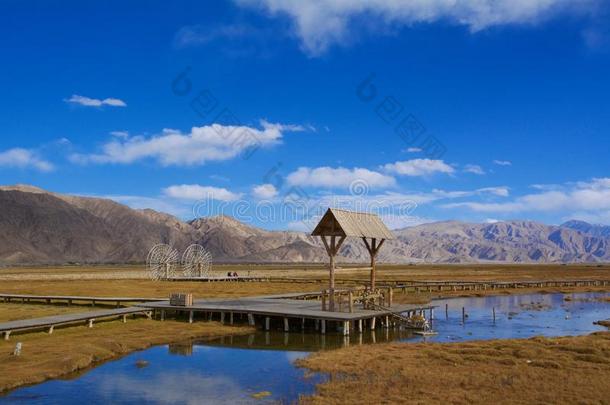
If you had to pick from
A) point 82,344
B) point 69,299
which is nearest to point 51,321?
point 82,344

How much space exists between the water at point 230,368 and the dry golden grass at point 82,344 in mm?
835

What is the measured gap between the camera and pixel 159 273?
9175 cm

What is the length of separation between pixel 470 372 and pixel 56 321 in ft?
77.3

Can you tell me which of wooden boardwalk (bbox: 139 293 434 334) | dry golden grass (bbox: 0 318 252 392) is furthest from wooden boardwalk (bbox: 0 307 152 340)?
wooden boardwalk (bbox: 139 293 434 334)

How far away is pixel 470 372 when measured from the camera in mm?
21516

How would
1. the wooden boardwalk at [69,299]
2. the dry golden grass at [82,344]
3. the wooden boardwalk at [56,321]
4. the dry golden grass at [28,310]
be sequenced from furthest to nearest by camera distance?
the wooden boardwalk at [69,299]
the dry golden grass at [28,310]
the wooden boardwalk at [56,321]
the dry golden grass at [82,344]

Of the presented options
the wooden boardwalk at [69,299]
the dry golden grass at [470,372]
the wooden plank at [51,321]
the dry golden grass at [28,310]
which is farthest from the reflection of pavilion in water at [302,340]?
the wooden boardwalk at [69,299]

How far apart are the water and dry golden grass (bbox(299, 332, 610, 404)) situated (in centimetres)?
188

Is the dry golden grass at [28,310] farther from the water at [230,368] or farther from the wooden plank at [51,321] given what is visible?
the water at [230,368]

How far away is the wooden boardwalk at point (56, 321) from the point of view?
3050 centimetres

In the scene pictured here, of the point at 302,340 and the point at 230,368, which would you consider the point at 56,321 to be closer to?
the point at 302,340

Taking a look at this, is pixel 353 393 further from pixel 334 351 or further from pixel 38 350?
pixel 38 350

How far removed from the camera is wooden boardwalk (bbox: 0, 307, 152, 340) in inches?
1201

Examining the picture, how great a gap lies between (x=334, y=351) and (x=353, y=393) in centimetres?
902
